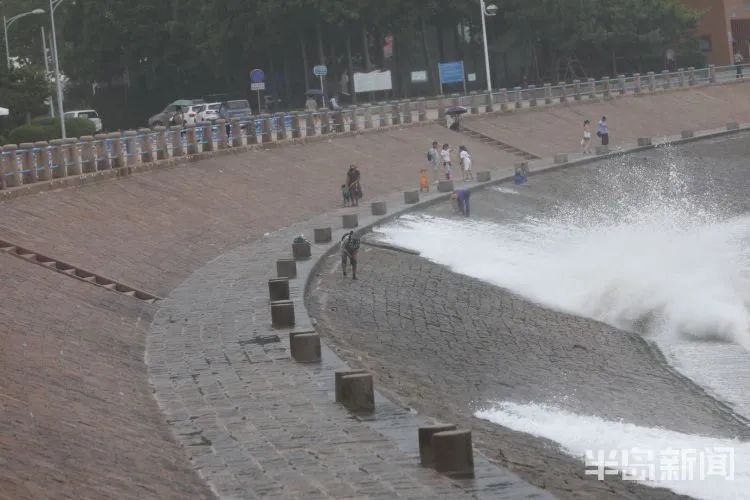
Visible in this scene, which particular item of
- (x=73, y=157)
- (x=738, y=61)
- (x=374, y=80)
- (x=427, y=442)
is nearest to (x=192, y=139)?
(x=73, y=157)

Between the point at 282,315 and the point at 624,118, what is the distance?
144 ft

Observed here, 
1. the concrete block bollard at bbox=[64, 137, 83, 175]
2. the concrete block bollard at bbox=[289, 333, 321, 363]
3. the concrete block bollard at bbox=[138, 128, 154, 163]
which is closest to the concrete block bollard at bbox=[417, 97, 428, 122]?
the concrete block bollard at bbox=[138, 128, 154, 163]

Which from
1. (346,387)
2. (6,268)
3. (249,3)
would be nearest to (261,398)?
(346,387)

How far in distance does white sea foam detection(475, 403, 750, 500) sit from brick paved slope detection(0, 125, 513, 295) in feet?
35.7

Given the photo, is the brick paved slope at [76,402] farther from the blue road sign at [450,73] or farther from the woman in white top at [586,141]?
the blue road sign at [450,73]

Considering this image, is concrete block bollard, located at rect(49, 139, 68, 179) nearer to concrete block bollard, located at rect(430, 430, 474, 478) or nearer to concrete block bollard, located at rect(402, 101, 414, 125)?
concrete block bollard, located at rect(430, 430, 474, 478)

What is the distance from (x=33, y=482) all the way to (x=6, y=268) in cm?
1197

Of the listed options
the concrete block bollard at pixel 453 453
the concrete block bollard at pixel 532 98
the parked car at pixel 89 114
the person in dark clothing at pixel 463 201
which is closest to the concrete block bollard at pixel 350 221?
the person in dark clothing at pixel 463 201

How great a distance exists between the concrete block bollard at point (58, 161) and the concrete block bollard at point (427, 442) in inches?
835

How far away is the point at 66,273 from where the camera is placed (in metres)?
23.9

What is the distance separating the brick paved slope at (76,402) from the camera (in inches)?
458

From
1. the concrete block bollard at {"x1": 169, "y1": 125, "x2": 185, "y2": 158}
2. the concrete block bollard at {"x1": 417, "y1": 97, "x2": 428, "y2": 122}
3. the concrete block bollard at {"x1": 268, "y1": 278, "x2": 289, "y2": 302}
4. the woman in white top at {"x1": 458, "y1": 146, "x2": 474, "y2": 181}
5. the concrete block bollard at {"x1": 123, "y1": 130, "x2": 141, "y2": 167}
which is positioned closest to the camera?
the concrete block bollard at {"x1": 268, "y1": 278, "x2": 289, "y2": 302}

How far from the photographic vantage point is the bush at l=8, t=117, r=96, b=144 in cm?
4697

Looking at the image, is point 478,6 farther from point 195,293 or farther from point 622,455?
point 622,455
